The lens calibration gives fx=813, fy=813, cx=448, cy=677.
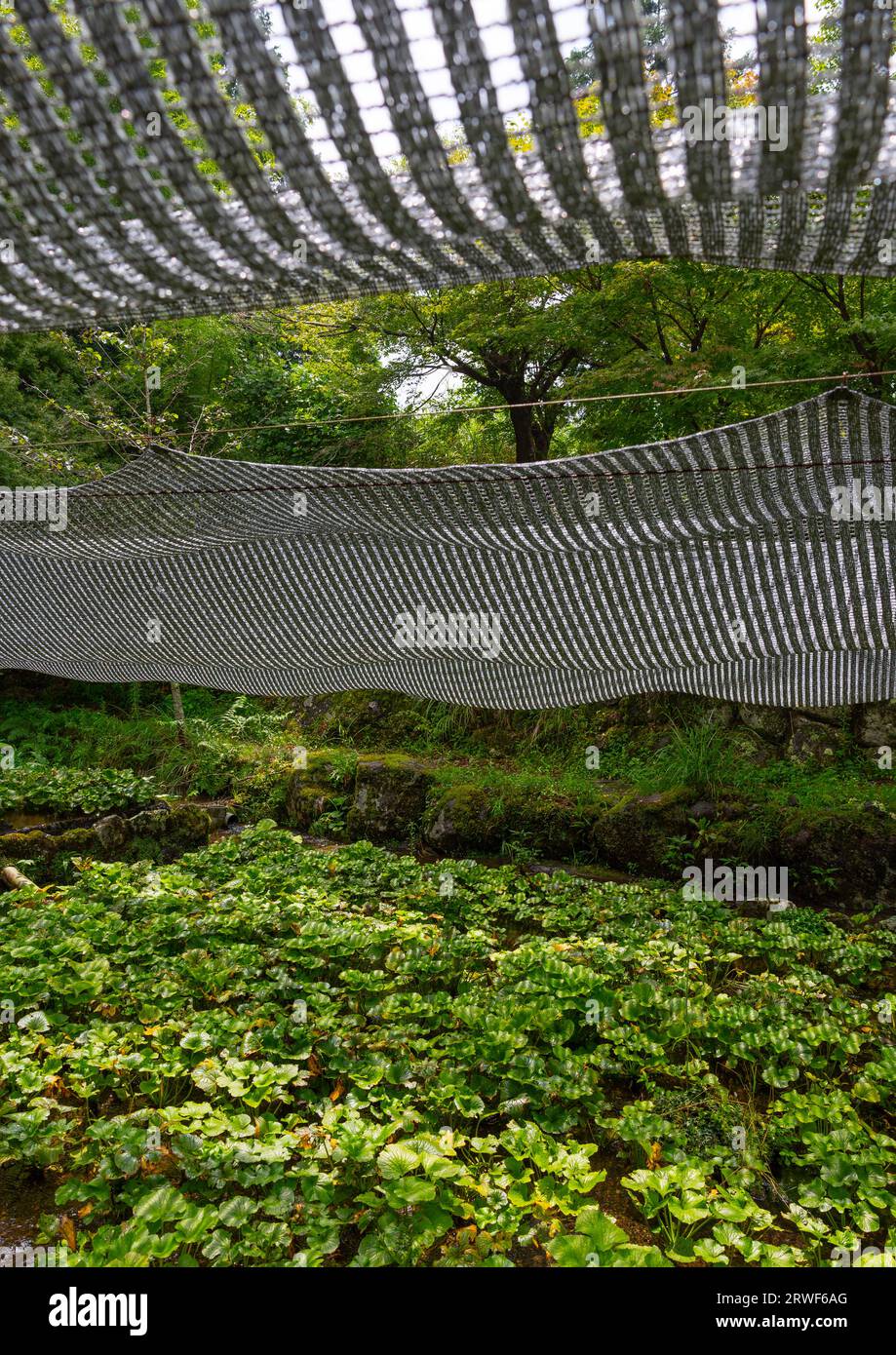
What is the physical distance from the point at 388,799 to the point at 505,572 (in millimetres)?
4108

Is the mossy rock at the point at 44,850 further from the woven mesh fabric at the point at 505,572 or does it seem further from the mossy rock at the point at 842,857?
the mossy rock at the point at 842,857

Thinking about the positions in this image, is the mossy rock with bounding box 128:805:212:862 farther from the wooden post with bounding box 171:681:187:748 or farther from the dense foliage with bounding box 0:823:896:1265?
the wooden post with bounding box 171:681:187:748

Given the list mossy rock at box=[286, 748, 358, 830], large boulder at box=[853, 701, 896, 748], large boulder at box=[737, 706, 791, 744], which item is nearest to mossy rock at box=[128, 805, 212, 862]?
mossy rock at box=[286, 748, 358, 830]

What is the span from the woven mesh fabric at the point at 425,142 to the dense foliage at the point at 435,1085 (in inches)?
77.9

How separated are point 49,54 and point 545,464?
1.81 m

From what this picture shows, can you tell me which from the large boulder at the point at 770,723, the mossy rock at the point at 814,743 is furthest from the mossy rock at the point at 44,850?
the mossy rock at the point at 814,743

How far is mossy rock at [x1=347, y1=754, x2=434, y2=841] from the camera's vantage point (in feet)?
23.4

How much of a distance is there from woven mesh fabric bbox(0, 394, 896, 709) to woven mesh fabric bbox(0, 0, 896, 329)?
1.19 meters

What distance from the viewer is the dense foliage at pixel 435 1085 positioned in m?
1.93

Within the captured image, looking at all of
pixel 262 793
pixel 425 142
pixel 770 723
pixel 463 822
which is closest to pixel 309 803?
pixel 262 793
